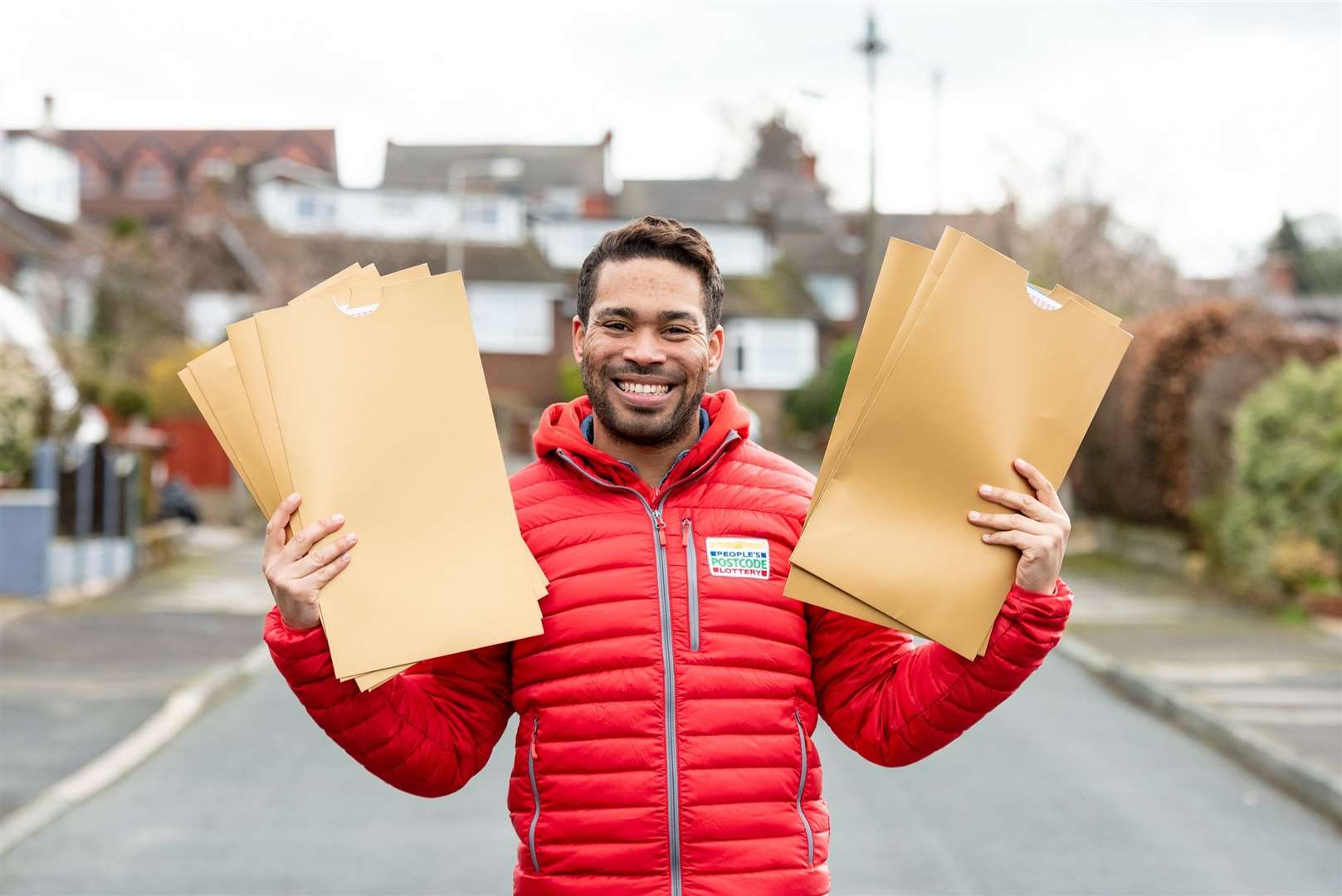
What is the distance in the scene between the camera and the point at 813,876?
2922 millimetres

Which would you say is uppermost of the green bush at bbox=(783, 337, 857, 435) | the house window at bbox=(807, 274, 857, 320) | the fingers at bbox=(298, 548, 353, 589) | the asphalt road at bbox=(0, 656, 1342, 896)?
the fingers at bbox=(298, 548, 353, 589)

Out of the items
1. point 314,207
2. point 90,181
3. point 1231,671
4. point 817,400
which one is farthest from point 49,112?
point 1231,671

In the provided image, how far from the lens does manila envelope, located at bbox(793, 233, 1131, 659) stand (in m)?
2.81

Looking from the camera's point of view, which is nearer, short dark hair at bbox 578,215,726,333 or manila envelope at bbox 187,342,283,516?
manila envelope at bbox 187,342,283,516

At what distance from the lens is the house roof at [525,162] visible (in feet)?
218

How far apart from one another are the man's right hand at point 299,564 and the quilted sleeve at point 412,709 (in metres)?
0.04

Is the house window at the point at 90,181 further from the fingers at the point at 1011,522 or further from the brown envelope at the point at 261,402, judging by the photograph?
the fingers at the point at 1011,522

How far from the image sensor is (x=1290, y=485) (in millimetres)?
17438

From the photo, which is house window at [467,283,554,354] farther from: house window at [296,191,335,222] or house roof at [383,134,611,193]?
house roof at [383,134,611,193]

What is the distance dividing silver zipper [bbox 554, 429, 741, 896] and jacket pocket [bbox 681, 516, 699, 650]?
0.12 ft

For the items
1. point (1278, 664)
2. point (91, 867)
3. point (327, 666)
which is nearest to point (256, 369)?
point (327, 666)

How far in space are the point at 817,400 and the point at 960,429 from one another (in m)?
44.9

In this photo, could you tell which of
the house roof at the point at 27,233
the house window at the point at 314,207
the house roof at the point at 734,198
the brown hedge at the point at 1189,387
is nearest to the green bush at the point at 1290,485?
the brown hedge at the point at 1189,387

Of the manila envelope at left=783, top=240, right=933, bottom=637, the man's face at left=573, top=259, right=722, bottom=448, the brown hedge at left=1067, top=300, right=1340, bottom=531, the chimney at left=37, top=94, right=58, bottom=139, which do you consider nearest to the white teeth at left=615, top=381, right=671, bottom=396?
the man's face at left=573, top=259, right=722, bottom=448
